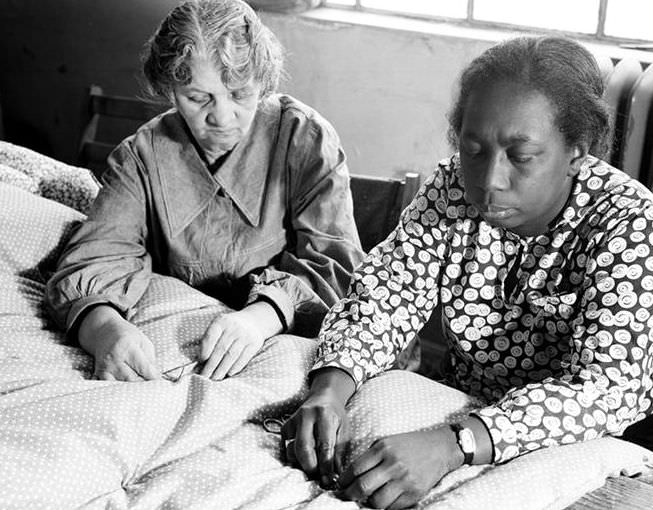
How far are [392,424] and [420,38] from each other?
1.99 metres

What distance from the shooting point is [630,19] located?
306 centimetres

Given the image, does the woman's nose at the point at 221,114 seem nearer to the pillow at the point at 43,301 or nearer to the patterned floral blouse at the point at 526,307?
the pillow at the point at 43,301

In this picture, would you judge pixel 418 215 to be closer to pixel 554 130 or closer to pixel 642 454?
pixel 554 130

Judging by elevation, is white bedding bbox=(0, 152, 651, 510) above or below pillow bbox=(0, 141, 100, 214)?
below

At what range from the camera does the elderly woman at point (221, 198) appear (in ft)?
6.61

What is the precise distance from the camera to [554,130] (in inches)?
59.5

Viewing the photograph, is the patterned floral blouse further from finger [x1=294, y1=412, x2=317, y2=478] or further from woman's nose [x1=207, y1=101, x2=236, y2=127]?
woman's nose [x1=207, y1=101, x2=236, y2=127]

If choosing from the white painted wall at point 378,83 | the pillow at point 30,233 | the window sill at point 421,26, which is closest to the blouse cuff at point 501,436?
the pillow at point 30,233

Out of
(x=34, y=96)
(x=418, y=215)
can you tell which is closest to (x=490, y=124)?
(x=418, y=215)

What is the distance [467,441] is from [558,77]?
1.92 ft

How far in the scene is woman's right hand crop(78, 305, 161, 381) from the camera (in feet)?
5.81

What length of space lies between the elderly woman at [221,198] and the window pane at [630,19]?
52.3 inches

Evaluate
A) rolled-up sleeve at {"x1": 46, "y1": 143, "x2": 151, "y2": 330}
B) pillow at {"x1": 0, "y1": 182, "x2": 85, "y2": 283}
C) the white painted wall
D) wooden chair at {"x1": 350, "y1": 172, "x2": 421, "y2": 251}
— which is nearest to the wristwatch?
rolled-up sleeve at {"x1": 46, "y1": 143, "x2": 151, "y2": 330}

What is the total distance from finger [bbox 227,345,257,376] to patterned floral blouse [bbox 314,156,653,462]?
0.16 m
